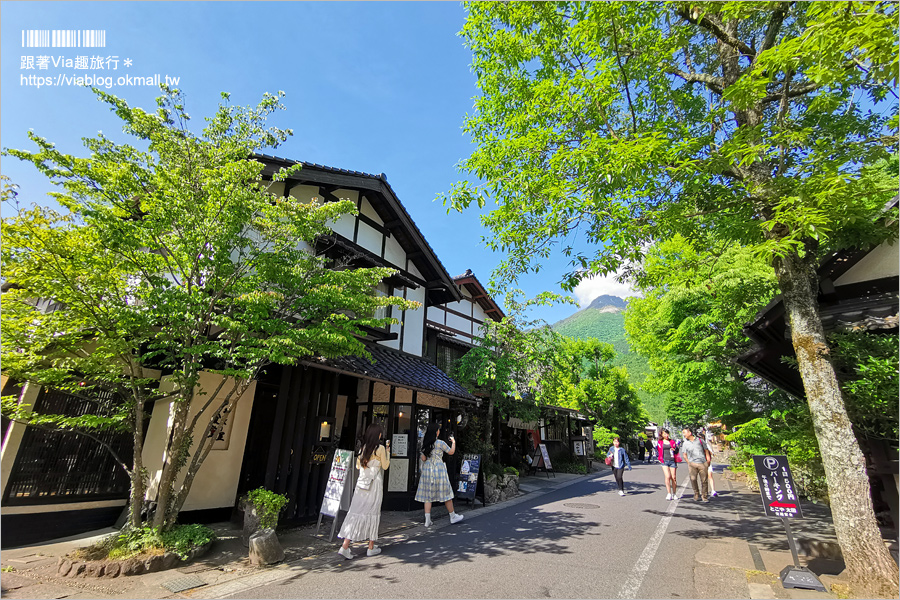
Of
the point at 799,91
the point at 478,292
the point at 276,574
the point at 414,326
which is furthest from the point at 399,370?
the point at 478,292

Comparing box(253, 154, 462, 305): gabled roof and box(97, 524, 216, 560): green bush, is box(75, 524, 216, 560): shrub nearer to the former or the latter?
box(97, 524, 216, 560): green bush

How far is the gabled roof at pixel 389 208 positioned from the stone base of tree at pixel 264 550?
784 centimetres

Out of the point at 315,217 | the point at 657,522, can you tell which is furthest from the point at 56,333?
the point at 657,522

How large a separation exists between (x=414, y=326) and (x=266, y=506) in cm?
748

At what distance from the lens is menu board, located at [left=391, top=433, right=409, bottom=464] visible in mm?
10461

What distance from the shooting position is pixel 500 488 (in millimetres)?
12312

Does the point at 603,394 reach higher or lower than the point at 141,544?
higher

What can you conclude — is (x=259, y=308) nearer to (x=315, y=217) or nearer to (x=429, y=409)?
(x=315, y=217)

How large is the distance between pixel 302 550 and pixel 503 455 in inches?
546

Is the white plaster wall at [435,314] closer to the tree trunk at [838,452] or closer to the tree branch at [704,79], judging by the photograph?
the tree branch at [704,79]

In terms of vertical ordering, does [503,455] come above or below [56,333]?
below

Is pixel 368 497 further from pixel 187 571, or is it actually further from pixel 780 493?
pixel 780 493

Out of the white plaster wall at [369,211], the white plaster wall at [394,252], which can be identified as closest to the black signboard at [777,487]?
the white plaster wall at [394,252]

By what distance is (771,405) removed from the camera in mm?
12734
